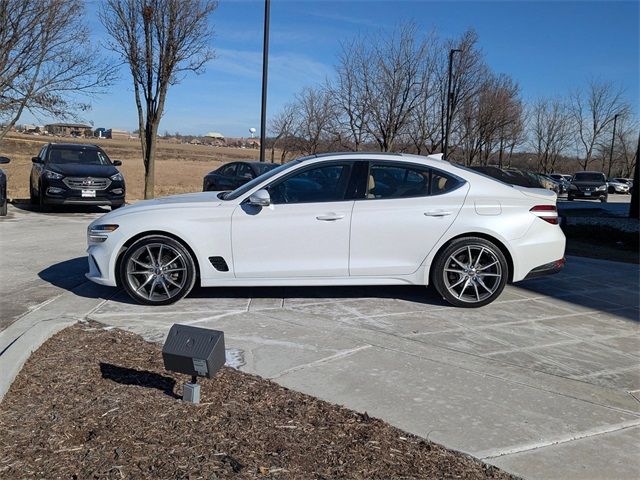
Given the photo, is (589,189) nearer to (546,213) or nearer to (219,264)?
(546,213)

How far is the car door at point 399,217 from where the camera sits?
584cm

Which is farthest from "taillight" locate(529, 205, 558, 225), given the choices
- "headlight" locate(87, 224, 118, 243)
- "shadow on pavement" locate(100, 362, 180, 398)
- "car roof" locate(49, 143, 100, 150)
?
"car roof" locate(49, 143, 100, 150)

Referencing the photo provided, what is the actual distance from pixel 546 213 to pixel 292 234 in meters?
2.62

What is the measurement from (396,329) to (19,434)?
3.13m

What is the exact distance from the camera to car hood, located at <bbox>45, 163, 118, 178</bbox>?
13.7m

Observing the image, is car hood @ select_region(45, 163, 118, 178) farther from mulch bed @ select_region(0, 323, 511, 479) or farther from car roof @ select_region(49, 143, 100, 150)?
mulch bed @ select_region(0, 323, 511, 479)

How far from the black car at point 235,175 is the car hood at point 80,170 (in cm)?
386

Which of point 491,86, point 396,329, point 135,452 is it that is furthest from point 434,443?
point 491,86

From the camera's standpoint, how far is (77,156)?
Answer: 49.4 ft

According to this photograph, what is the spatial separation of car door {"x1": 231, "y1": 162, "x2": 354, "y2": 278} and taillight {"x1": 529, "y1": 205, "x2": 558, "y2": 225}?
191 centimetres

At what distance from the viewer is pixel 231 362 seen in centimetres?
431

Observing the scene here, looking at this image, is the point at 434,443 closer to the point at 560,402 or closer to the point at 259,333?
the point at 560,402

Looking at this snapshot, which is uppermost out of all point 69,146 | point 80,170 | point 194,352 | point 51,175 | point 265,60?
point 265,60

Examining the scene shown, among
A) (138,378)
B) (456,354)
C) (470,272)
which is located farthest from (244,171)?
(138,378)
